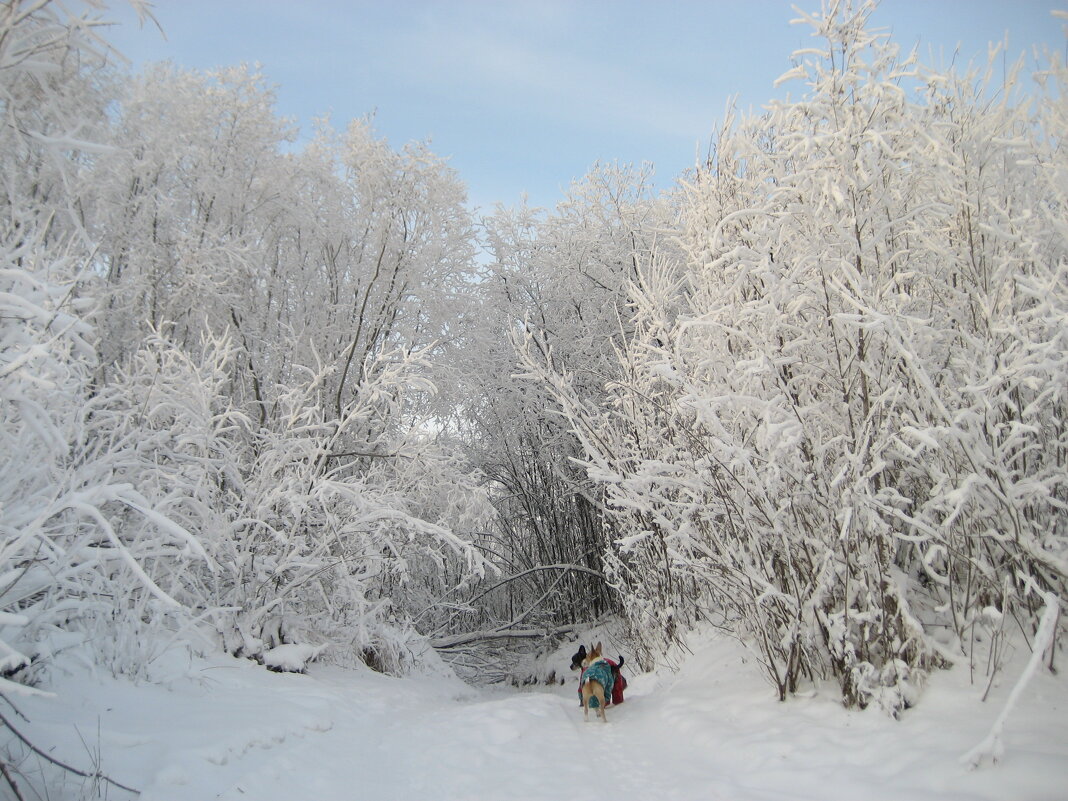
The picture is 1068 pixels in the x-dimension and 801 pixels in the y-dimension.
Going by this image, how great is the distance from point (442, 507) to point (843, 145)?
28.4 ft

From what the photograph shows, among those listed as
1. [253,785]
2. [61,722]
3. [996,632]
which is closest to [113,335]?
[61,722]

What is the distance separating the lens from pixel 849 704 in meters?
4.02

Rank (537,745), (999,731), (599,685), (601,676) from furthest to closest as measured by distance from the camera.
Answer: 1. (601,676)
2. (599,685)
3. (537,745)
4. (999,731)

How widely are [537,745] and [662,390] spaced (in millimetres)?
4215

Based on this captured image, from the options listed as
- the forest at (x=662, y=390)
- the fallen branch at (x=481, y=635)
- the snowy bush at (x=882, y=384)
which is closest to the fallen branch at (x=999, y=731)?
the forest at (x=662, y=390)

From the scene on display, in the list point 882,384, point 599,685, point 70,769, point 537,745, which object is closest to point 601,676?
point 599,685

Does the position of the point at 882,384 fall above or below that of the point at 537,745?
above

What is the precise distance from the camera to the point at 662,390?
741 cm

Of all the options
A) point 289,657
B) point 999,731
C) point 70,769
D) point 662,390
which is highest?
point 662,390

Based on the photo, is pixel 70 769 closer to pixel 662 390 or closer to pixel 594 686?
pixel 594 686

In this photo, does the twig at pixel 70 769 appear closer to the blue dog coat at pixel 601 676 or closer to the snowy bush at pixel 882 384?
the snowy bush at pixel 882 384

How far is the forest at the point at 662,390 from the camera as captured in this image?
10.0 ft

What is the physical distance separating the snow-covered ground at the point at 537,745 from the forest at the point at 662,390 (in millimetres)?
302

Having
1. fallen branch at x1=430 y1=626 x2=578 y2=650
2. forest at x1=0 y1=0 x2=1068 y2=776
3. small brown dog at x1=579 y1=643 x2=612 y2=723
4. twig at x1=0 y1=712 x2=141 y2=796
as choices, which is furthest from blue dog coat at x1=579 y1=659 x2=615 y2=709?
fallen branch at x1=430 y1=626 x2=578 y2=650
